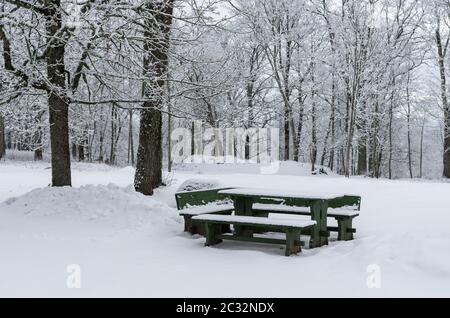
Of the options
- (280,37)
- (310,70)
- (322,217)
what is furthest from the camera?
(310,70)

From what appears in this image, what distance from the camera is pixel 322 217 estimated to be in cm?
810

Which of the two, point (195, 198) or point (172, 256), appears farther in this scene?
point (195, 198)

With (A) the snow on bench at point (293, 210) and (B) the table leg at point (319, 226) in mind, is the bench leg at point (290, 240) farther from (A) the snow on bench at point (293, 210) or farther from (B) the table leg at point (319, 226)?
(A) the snow on bench at point (293, 210)

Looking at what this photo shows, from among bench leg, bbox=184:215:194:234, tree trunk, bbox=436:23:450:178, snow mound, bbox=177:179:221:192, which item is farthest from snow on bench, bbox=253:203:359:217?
tree trunk, bbox=436:23:450:178

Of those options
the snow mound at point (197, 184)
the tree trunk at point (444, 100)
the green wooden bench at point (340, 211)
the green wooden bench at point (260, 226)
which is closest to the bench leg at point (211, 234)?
the green wooden bench at point (260, 226)

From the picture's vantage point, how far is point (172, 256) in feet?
23.3

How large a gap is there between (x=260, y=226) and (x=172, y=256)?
1.34 meters

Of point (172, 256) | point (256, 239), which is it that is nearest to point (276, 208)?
point (256, 239)

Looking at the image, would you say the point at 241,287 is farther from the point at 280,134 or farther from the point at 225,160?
the point at 280,134

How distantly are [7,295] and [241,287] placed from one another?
96.3 inches

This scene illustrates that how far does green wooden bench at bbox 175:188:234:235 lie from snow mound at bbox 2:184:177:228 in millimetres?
603

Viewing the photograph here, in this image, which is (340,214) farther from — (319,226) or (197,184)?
(197,184)

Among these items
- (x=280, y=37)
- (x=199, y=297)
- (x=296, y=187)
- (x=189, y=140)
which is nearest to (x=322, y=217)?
(x=199, y=297)

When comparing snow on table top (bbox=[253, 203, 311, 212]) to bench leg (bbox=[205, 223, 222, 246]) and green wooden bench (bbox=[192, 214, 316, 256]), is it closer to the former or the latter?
green wooden bench (bbox=[192, 214, 316, 256])
